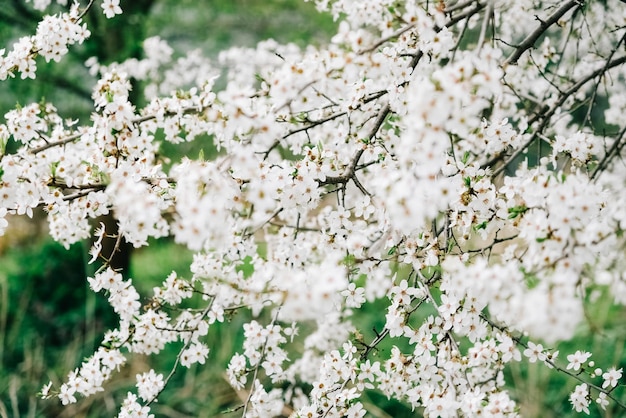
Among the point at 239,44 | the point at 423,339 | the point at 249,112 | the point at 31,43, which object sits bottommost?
the point at 423,339

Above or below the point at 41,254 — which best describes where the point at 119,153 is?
below

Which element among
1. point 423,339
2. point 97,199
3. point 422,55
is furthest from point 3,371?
point 422,55

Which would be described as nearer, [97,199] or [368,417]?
[97,199]

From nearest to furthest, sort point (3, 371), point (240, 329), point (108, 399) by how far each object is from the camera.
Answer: point (108, 399) < point (3, 371) < point (240, 329)

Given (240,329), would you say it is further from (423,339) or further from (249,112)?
(249,112)

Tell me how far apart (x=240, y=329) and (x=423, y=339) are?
3642mm

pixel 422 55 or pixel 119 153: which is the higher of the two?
pixel 422 55

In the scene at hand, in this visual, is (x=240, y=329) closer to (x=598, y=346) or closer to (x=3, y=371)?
(x=3, y=371)

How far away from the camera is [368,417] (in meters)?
4.21

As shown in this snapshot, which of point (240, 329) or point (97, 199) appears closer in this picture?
point (97, 199)

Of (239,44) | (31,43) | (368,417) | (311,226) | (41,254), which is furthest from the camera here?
(239,44)

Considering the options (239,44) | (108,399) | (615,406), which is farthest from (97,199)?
(239,44)

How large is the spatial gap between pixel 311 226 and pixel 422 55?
4.41 ft

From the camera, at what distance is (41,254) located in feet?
21.3
